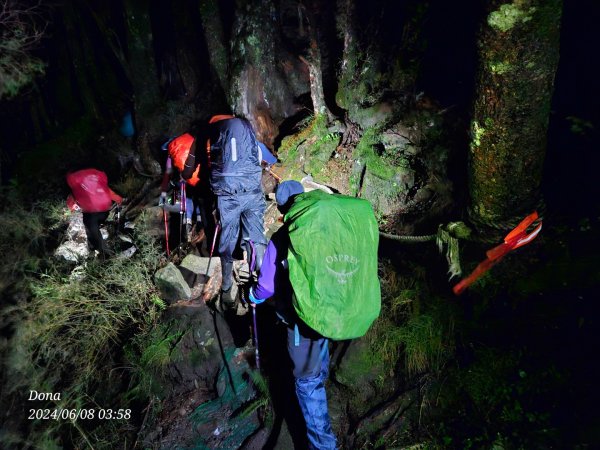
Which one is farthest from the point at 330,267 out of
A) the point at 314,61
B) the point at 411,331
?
the point at 314,61

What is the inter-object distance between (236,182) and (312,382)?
2.57 metres

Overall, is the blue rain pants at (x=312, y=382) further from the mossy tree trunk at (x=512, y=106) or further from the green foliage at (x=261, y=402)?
the mossy tree trunk at (x=512, y=106)

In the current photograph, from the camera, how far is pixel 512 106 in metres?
3.08

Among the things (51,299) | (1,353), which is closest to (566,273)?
(51,299)

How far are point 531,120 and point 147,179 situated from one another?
855cm

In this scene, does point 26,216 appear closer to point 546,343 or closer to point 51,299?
point 51,299

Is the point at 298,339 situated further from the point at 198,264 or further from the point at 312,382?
the point at 198,264

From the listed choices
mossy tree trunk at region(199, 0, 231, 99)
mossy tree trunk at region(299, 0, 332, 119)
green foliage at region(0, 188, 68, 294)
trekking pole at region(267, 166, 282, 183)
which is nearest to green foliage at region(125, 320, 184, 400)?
green foliage at region(0, 188, 68, 294)

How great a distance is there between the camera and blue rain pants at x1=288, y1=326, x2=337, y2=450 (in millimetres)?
3318

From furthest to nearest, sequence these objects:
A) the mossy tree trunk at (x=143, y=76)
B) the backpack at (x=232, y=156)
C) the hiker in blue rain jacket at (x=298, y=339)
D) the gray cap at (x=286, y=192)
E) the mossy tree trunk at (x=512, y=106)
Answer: the mossy tree trunk at (x=143, y=76) → the backpack at (x=232, y=156) → the gray cap at (x=286, y=192) → the hiker in blue rain jacket at (x=298, y=339) → the mossy tree trunk at (x=512, y=106)

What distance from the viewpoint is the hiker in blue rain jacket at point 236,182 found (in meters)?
4.37

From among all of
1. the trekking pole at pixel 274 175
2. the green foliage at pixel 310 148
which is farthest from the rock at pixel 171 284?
the green foliage at pixel 310 148

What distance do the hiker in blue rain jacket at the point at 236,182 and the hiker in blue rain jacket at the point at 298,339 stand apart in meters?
1.30

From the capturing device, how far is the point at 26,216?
23.6 ft
